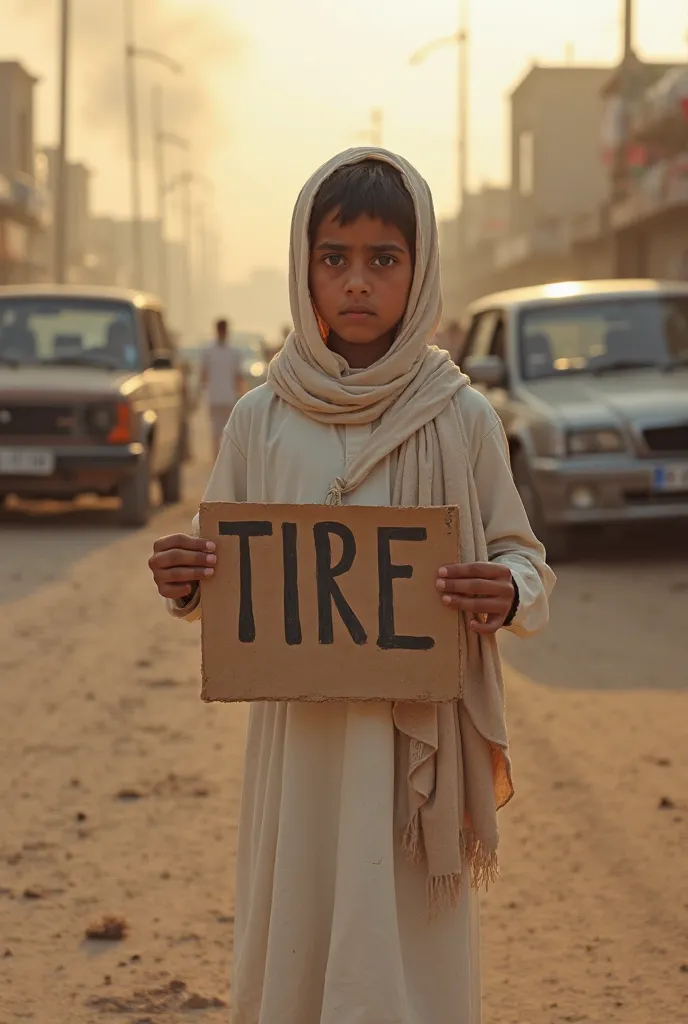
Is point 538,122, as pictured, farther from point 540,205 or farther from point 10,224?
point 10,224

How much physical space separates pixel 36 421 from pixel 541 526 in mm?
4403

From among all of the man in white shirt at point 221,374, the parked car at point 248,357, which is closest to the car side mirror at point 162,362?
the man in white shirt at point 221,374

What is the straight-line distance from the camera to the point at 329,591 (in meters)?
2.73

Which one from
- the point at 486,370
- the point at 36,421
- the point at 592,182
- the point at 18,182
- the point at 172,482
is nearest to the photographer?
the point at 486,370

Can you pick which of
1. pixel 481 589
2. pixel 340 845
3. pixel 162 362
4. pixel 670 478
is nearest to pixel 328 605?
pixel 481 589

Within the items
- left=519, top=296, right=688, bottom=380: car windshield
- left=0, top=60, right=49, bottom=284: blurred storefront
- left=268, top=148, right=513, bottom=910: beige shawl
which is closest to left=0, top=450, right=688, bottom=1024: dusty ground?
left=268, top=148, right=513, bottom=910: beige shawl

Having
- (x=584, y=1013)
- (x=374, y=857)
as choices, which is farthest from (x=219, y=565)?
(x=584, y=1013)

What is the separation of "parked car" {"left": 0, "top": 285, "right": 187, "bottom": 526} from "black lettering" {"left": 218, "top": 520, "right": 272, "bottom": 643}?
1042cm

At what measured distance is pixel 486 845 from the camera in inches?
110

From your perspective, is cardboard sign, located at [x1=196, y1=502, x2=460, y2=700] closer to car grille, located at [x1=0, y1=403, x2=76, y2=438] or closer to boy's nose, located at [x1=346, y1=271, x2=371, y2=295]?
boy's nose, located at [x1=346, y1=271, x2=371, y2=295]

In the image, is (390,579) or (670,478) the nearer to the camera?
(390,579)

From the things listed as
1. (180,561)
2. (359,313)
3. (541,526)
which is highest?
(359,313)

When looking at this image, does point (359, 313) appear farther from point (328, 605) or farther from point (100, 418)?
point (100, 418)

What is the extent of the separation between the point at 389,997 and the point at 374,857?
0.21 m
